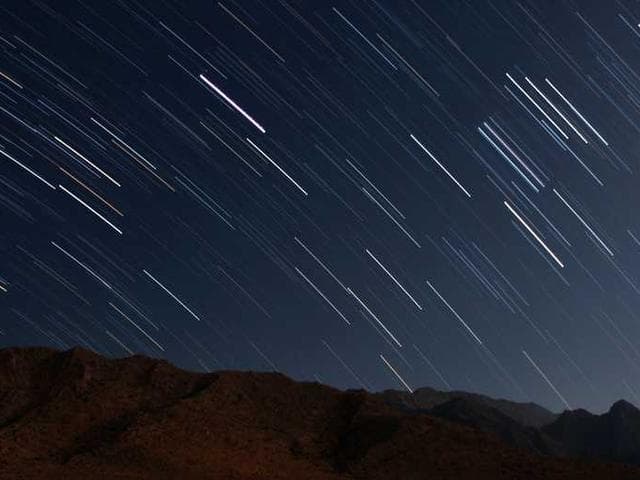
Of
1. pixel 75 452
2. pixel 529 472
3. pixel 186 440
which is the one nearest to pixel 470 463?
pixel 529 472

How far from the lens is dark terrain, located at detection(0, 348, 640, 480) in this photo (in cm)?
4972

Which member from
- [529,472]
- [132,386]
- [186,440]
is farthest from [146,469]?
[529,472]

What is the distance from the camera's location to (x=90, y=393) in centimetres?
6153

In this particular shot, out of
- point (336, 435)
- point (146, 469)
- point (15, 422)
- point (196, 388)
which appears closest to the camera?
point (146, 469)

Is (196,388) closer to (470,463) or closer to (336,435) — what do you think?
(336,435)

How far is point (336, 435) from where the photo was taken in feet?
201

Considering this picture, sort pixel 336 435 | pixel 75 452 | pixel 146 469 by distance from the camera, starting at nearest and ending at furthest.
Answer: pixel 146 469, pixel 75 452, pixel 336 435

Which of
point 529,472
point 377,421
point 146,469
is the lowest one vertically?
point 146,469

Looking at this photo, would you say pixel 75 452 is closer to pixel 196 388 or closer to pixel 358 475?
pixel 196 388

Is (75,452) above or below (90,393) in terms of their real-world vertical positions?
below

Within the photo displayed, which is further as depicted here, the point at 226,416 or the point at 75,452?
the point at 226,416

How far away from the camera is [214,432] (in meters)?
55.4

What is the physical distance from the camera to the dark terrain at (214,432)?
49719 millimetres

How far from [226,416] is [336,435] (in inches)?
365
